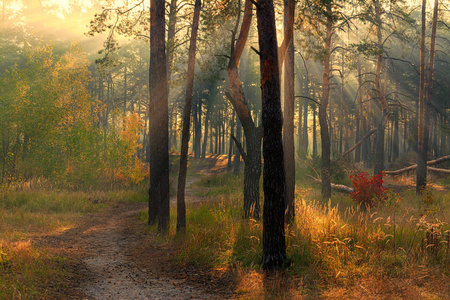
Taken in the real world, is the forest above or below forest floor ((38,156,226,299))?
above

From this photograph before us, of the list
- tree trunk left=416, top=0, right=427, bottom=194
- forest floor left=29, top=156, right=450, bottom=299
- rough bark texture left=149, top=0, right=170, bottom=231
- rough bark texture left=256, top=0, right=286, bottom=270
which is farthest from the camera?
tree trunk left=416, top=0, right=427, bottom=194

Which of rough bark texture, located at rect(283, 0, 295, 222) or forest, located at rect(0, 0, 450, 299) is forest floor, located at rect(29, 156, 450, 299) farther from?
rough bark texture, located at rect(283, 0, 295, 222)

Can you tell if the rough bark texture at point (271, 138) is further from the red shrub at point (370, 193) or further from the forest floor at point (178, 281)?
the red shrub at point (370, 193)

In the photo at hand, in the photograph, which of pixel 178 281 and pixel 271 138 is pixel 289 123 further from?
pixel 178 281

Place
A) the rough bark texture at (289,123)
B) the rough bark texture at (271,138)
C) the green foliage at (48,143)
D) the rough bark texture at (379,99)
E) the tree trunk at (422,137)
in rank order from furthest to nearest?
the rough bark texture at (379,99) < the tree trunk at (422,137) < the green foliage at (48,143) < the rough bark texture at (289,123) < the rough bark texture at (271,138)

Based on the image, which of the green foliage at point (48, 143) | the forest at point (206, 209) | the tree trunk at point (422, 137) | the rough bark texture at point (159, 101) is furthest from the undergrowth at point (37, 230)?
the tree trunk at point (422, 137)

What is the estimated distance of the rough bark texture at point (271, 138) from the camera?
5590 millimetres

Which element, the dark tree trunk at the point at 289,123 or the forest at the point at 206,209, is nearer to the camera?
the forest at the point at 206,209

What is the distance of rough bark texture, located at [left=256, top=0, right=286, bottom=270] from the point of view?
18.3 feet

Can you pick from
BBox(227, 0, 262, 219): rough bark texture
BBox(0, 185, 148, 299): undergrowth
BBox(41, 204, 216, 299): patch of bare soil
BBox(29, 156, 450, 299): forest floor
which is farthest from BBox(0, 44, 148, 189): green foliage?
BBox(227, 0, 262, 219): rough bark texture

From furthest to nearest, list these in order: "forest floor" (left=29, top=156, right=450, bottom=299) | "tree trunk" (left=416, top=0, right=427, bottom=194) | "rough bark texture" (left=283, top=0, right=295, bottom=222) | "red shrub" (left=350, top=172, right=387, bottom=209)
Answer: "tree trunk" (left=416, top=0, right=427, bottom=194)
"red shrub" (left=350, top=172, right=387, bottom=209)
"rough bark texture" (left=283, top=0, right=295, bottom=222)
"forest floor" (left=29, top=156, right=450, bottom=299)

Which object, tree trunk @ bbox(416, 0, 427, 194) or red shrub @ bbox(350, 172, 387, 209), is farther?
tree trunk @ bbox(416, 0, 427, 194)

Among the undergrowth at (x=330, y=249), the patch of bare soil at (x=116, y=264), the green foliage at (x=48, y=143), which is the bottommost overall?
the patch of bare soil at (x=116, y=264)

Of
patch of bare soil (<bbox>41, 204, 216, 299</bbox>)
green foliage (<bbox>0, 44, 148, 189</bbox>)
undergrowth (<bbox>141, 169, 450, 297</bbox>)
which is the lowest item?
patch of bare soil (<bbox>41, 204, 216, 299</bbox>)
